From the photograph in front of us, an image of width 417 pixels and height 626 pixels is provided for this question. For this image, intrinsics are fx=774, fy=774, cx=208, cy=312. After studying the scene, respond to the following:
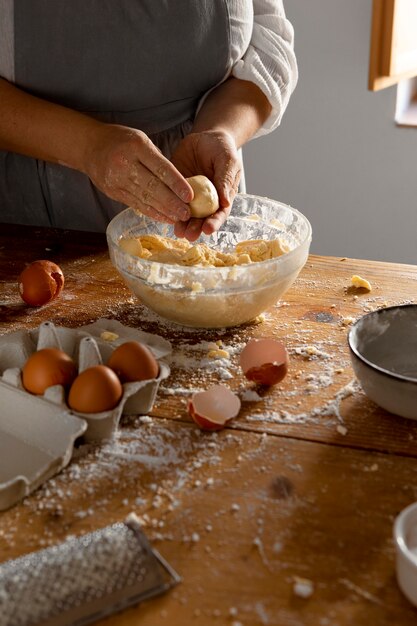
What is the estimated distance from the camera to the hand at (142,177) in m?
1.25

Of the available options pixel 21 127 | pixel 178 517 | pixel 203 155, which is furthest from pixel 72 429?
pixel 21 127

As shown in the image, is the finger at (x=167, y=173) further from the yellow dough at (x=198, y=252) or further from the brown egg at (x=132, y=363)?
the brown egg at (x=132, y=363)

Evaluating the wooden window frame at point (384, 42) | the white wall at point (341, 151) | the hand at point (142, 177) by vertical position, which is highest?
the wooden window frame at point (384, 42)

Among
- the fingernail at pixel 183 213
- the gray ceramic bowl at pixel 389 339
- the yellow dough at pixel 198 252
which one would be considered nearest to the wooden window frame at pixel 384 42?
the yellow dough at pixel 198 252

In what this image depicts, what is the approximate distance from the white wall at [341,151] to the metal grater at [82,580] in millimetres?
2433

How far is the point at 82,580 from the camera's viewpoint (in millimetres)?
737

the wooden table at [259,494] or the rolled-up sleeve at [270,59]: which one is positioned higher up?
the rolled-up sleeve at [270,59]

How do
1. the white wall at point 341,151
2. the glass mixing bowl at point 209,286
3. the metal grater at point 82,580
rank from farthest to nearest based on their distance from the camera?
1. the white wall at point 341,151
2. the glass mixing bowl at point 209,286
3. the metal grater at point 82,580

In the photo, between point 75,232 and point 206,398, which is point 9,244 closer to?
point 75,232

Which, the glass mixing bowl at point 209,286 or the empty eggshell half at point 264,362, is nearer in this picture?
the empty eggshell half at point 264,362

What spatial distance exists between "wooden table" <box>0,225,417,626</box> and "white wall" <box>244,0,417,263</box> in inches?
73.3

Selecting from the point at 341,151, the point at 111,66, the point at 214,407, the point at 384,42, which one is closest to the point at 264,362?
the point at 214,407

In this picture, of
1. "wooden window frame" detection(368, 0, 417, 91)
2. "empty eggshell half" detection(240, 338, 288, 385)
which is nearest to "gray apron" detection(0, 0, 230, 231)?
"empty eggshell half" detection(240, 338, 288, 385)

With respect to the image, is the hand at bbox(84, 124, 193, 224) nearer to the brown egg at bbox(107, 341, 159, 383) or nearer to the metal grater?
the brown egg at bbox(107, 341, 159, 383)
